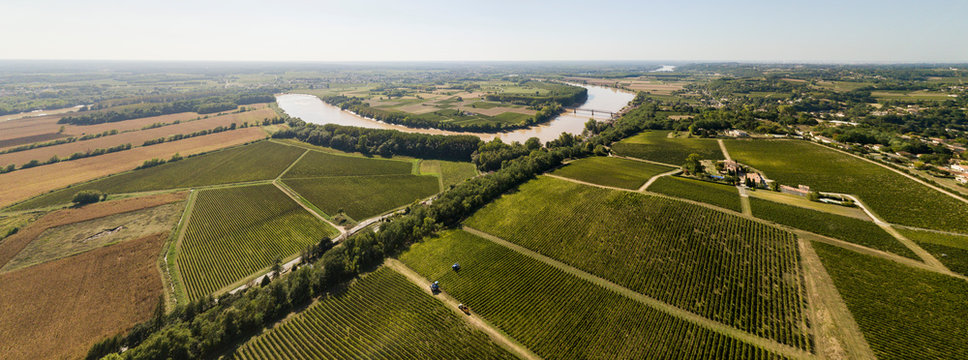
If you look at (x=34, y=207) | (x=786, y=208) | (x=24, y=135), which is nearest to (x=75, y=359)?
(x=34, y=207)

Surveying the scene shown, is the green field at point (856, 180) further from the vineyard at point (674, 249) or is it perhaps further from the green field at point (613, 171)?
the green field at point (613, 171)

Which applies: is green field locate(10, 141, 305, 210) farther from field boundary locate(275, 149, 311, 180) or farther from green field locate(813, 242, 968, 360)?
green field locate(813, 242, 968, 360)

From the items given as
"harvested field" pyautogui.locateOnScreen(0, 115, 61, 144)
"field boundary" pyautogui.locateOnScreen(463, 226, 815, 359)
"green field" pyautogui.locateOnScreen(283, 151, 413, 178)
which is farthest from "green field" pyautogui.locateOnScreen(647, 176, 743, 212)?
"harvested field" pyautogui.locateOnScreen(0, 115, 61, 144)

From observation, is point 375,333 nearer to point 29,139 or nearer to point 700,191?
point 700,191

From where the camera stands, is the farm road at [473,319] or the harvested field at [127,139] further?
the harvested field at [127,139]

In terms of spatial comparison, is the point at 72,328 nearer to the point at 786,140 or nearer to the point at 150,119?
the point at 786,140

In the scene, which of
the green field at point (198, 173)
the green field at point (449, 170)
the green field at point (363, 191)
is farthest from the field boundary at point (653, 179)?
the green field at point (198, 173)

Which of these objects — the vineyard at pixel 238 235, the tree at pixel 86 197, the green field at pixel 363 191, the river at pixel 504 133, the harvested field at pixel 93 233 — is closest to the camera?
the vineyard at pixel 238 235

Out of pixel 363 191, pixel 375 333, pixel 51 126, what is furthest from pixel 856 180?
pixel 51 126
